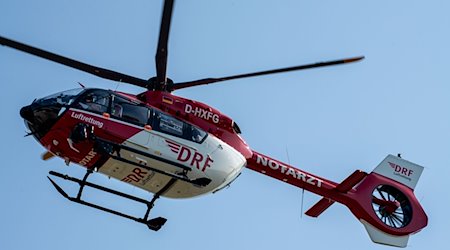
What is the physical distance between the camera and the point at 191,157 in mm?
13836

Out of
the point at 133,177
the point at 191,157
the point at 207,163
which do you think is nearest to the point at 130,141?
the point at 133,177

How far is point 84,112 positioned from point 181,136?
2.00 m

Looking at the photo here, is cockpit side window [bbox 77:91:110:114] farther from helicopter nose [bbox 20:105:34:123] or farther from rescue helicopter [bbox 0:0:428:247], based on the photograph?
helicopter nose [bbox 20:105:34:123]

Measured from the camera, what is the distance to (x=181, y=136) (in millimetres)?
13875

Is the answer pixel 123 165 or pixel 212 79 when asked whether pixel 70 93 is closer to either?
pixel 123 165

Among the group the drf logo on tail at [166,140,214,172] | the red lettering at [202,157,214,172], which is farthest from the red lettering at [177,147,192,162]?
the red lettering at [202,157,214,172]

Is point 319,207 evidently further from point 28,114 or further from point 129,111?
point 28,114

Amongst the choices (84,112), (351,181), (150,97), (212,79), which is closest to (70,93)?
(84,112)

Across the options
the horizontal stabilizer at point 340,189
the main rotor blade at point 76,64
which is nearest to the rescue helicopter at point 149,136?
the main rotor blade at point 76,64

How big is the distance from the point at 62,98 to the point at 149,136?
181 cm

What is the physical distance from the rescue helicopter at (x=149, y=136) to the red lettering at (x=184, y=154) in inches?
0.8

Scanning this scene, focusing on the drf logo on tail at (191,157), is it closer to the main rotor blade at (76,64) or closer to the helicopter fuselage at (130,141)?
the helicopter fuselage at (130,141)

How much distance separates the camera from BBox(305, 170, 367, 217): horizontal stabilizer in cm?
1608

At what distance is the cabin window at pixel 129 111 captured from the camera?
44.1 ft
